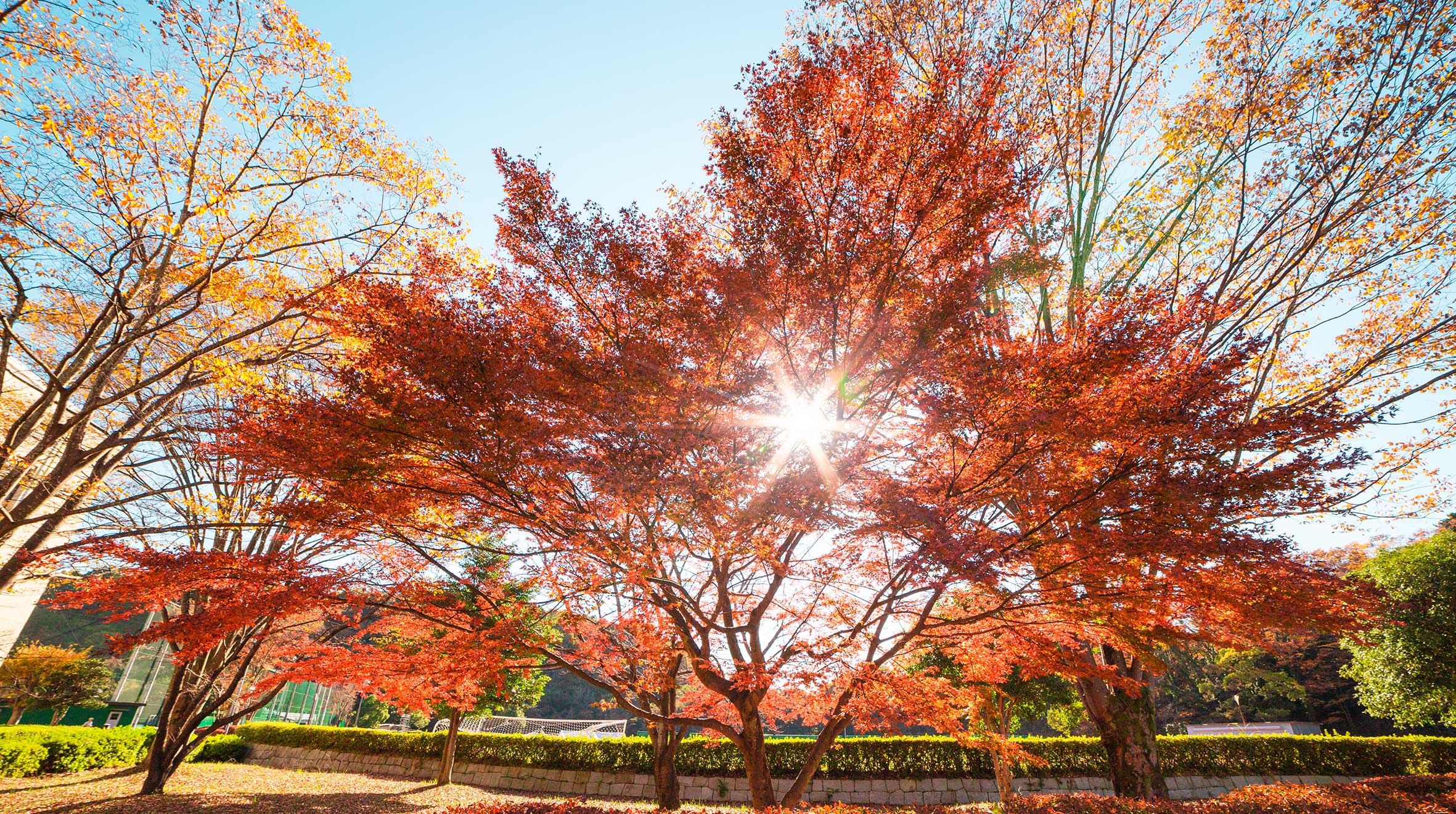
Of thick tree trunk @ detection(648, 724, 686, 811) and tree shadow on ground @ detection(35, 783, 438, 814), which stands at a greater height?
thick tree trunk @ detection(648, 724, 686, 811)

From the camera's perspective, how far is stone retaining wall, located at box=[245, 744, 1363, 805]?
13344mm

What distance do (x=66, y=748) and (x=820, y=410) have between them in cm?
1787

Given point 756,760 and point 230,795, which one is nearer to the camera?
point 756,760

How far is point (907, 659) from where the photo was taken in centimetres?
782

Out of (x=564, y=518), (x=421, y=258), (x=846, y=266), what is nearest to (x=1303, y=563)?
(x=846, y=266)

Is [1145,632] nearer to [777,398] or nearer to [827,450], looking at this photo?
[827,450]

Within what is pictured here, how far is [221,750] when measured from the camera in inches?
679

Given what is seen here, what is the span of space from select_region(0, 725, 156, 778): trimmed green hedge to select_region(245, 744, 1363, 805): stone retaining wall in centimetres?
632

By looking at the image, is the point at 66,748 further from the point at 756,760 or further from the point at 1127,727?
the point at 1127,727

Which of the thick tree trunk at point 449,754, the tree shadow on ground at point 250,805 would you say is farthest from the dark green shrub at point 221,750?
the tree shadow on ground at point 250,805

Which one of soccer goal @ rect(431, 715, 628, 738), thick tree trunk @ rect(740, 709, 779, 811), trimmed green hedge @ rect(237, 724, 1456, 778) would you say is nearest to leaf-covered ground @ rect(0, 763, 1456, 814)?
thick tree trunk @ rect(740, 709, 779, 811)

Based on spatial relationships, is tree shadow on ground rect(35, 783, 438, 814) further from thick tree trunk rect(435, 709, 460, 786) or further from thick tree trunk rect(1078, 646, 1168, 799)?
thick tree trunk rect(1078, 646, 1168, 799)

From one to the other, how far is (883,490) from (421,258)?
17.7 ft

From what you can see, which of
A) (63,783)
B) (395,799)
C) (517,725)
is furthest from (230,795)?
(517,725)
